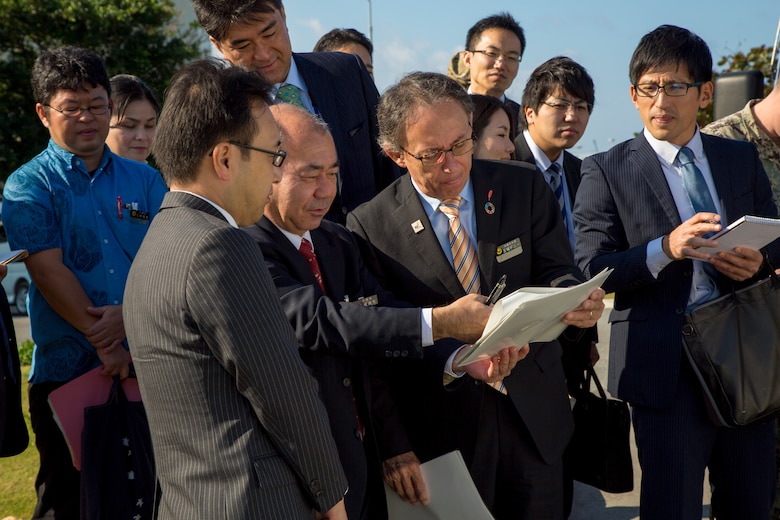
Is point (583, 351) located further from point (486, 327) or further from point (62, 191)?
point (62, 191)

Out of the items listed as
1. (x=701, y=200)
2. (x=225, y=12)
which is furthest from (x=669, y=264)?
(x=225, y=12)

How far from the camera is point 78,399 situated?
3324 millimetres

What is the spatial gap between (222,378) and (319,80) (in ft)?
6.46

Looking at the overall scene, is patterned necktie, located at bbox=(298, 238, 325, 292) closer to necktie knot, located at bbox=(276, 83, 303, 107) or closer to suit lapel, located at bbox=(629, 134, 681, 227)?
necktie knot, located at bbox=(276, 83, 303, 107)

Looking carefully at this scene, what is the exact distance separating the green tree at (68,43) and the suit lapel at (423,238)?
13.6 m

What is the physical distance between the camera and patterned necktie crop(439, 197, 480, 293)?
3121 mm

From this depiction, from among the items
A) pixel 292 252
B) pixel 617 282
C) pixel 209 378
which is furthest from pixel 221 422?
pixel 617 282

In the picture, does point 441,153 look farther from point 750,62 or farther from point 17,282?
point 17,282

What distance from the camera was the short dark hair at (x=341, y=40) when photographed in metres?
6.61

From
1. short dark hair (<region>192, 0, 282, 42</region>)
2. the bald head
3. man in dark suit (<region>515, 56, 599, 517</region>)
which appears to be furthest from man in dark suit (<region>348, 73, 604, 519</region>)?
man in dark suit (<region>515, 56, 599, 517</region>)

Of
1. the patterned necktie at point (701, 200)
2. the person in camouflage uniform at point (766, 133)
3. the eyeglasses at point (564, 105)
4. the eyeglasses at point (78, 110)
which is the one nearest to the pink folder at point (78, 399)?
the eyeglasses at point (78, 110)

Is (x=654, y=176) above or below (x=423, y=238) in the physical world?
above

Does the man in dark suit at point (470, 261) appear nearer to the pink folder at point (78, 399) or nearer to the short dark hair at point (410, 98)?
the short dark hair at point (410, 98)

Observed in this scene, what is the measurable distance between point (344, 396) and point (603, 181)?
1666 millimetres
